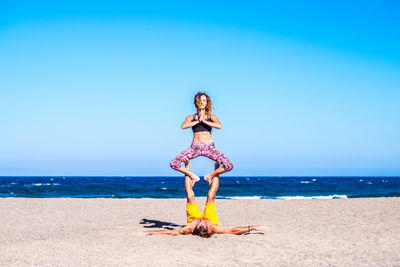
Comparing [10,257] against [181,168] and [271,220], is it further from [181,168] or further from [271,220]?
[271,220]

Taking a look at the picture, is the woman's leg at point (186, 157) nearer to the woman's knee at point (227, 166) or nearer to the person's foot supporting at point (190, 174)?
the person's foot supporting at point (190, 174)

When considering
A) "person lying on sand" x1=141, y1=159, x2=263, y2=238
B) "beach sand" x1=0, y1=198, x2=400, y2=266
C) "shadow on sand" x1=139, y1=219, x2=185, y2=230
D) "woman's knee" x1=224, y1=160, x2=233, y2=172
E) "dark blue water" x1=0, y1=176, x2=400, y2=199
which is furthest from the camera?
"dark blue water" x1=0, y1=176, x2=400, y2=199

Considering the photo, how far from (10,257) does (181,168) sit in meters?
3.64

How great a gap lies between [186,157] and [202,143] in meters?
0.45

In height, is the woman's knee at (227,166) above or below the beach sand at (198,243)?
above

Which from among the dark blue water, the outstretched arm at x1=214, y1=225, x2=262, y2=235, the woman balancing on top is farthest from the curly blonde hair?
the dark blue water

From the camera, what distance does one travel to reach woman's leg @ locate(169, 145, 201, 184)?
8.51 metres

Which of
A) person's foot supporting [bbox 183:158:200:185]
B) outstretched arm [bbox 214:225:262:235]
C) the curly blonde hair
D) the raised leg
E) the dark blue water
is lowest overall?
the dark blue water

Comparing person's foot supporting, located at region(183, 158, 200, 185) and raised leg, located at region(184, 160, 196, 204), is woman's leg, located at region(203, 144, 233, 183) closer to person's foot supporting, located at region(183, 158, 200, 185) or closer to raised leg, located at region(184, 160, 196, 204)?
person's foot supporting, located at region(183, 158, 200, 185)

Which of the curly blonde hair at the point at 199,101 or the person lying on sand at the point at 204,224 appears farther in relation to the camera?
the curly blonde hair at the point at 199,101

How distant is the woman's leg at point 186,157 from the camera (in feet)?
27.9

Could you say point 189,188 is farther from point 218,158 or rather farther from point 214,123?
point 214,123

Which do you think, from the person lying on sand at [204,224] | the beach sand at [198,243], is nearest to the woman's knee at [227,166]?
the person lying on sand at [204,224]

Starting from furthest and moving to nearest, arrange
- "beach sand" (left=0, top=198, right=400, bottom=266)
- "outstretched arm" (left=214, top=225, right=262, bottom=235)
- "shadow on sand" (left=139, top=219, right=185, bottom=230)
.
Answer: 1. "shadow on sand" (left=139, top=219, right=185, bottom=230)
2. "outstretched arm" (left=214, top=225, right=262, bottom=235)
3. "beach sand" (left=0, top=198, right=400, bottom=266)
